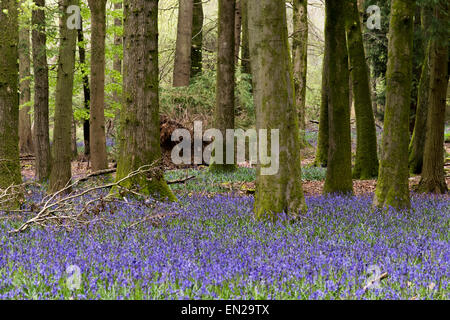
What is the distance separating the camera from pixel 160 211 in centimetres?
725

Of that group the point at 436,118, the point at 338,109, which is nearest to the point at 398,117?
the point at 338,109

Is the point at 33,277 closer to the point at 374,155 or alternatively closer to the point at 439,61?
the point at 439,61

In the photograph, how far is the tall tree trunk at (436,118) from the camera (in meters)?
10.3

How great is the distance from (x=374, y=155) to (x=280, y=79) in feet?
23.4

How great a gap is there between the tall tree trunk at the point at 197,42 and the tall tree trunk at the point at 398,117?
1399 cm

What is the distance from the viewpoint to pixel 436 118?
10430 mm

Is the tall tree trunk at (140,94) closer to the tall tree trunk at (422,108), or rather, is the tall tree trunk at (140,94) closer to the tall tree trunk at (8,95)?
the tall tree trunk at (8,95)

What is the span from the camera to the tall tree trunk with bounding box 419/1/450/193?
10.3 m

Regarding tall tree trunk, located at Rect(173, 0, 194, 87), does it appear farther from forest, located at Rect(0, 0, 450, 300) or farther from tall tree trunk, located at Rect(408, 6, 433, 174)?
tall tree trunk, located at Rect(408, 6, 433, 174)

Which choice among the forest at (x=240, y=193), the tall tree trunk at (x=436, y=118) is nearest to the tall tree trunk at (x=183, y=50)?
the forest at (x=240, y=193)

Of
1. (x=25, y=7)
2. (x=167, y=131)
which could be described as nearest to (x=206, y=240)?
A: (x=25, y=7)

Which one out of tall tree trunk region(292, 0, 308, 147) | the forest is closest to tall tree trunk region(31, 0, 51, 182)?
the forest

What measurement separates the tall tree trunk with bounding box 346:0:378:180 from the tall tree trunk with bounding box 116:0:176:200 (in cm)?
592

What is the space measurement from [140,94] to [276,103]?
3.16 m
